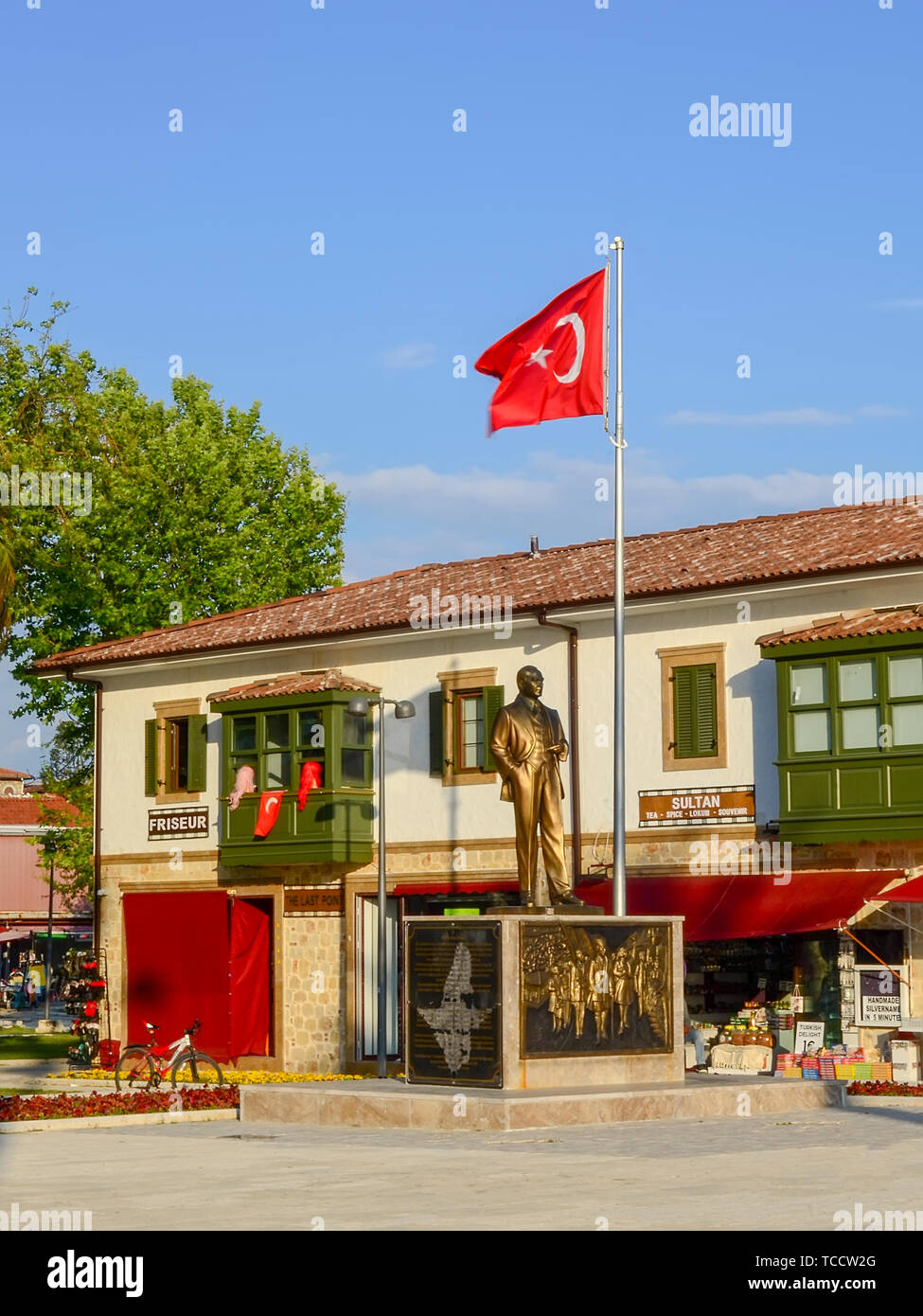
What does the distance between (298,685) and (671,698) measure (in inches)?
295

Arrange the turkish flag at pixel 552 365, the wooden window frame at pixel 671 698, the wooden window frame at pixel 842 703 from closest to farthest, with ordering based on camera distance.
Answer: the turkish flag at pixel 552 365, the wooden window frame at pixel 842 703, the wooden window frame at pixel 671 698

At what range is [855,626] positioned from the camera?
29.3 m

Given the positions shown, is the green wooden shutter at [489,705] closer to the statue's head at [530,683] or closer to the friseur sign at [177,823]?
the friseur sign at [177,823]

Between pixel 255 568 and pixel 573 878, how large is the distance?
2270cm

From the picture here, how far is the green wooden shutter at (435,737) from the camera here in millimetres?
34625

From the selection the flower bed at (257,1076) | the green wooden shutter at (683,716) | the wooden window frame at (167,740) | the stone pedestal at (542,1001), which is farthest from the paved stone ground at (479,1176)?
the wooden window frame at (167,740)

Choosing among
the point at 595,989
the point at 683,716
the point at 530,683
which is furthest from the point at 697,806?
the point at 595,989

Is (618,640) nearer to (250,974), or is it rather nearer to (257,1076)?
(257,1076)

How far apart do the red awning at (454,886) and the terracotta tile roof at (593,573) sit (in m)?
4.55

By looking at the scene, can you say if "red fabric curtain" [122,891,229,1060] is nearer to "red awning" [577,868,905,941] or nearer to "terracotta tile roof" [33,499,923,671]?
"terracotta tile roof" [33,499,923,671]

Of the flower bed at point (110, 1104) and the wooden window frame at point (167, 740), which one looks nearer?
the flower bed at point (110, 1104)

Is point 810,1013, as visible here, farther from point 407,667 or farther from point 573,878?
point 407,667

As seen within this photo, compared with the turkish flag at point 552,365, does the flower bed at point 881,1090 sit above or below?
below

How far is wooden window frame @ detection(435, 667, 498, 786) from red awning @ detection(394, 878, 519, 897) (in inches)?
66.0
